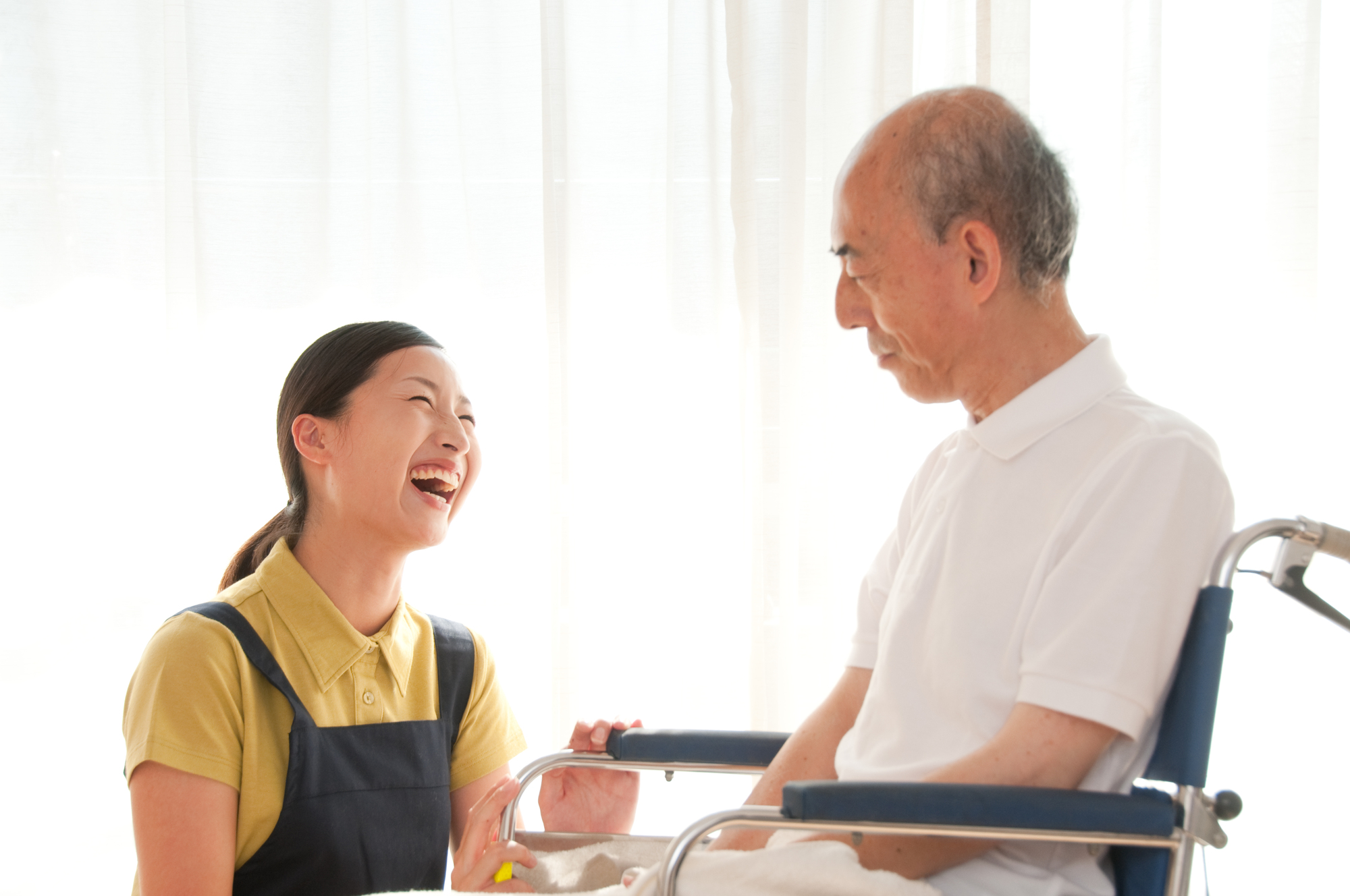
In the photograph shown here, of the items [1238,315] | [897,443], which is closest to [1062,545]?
[897,443]

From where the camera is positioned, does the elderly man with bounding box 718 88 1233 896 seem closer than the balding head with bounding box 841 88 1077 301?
Yes

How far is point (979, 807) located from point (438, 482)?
3.19ft

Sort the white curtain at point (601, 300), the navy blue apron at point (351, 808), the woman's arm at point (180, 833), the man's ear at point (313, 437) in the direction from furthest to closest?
the white curtain at point (601, 300), the man's ear at point (313, 437), the navy blue apron at point (351, 808), the woman's arm at point (180, 833)

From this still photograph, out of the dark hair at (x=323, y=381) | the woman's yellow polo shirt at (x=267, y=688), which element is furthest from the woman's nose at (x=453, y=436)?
the woman's yellow polo shirt at (x=267, y=688)

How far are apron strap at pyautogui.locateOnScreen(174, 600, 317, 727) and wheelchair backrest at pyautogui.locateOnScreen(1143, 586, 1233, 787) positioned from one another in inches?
40.7

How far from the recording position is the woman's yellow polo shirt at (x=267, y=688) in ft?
4.11

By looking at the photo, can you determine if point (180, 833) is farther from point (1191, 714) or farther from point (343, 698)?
point (1191, 714)

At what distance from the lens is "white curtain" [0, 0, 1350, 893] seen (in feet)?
6.41

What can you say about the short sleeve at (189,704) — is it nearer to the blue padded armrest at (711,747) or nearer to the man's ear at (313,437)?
the man's ear at (313,437)

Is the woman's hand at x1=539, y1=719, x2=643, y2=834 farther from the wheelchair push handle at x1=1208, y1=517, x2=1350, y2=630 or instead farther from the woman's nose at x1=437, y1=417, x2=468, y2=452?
the wheelchair push handle at x1=1208, y1=517, x2=1350, y2=630

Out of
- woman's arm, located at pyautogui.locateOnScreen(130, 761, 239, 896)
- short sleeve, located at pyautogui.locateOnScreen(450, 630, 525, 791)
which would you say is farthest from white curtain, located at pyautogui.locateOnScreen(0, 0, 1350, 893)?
woman's arm, located at pyautogui.locateOnScreen(130, 761, 239, 896)

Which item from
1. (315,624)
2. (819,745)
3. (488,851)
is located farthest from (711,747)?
(315,624)

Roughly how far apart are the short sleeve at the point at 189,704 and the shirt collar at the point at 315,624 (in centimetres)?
9

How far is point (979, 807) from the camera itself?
854 mm
